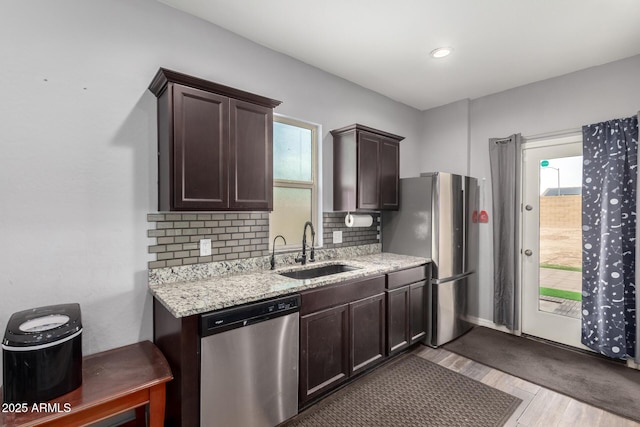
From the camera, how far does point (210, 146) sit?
2.04 metres

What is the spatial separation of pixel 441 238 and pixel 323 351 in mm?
1747

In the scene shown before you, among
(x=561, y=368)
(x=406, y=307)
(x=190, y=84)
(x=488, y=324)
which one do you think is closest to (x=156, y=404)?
(x=190, y=84)

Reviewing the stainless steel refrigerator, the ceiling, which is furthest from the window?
the stainless steel refrigerator

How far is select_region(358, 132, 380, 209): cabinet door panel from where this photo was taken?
3105mm

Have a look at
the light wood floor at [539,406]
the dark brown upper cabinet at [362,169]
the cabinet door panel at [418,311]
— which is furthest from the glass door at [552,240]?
the dark brown upper cabinet at [362,169]

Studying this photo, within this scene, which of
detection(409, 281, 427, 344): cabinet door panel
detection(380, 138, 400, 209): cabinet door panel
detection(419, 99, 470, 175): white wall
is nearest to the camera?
detection(409, 281, 427, 344): cabinet door panel

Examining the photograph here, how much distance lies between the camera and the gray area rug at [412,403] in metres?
2.09

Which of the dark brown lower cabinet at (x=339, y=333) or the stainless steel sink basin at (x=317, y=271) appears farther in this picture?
the stainless steel sink basin at (x=317, y=271)

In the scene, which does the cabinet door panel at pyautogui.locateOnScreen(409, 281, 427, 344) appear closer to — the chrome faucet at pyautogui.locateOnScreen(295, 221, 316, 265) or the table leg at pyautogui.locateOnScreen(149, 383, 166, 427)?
the chrome faucet at pyautogui.locateOnScreen(295, 221, 316, 265)

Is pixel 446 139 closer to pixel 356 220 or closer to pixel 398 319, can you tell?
pixel 356 220

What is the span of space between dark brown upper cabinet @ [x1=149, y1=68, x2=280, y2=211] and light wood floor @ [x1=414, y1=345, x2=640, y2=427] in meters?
2.32

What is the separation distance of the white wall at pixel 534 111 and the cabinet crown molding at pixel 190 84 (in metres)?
2.91

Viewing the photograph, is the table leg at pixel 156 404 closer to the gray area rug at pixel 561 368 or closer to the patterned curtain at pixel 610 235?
the gray area rug at pixel 561 368

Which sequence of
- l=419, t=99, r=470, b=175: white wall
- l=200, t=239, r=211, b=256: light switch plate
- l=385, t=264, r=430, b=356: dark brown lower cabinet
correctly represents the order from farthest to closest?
l=419, t=99, r=470, b=175: white wall < l=385, t=264, r=430, b=356: dark brown lower cabinet < l=200, t=239, r=211, b=256: light switch plate
